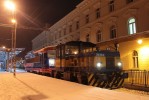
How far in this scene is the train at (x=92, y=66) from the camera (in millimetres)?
15070

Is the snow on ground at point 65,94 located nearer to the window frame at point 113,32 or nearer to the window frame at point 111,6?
the window frame at point 113,32

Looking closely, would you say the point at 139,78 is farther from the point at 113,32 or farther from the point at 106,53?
the point at 113,32

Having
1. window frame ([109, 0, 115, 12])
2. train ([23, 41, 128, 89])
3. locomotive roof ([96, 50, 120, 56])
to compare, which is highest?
window frame ([109, 0, 115, 12])

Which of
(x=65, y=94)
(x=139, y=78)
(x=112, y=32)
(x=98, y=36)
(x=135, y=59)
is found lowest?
(x=65, y=94)

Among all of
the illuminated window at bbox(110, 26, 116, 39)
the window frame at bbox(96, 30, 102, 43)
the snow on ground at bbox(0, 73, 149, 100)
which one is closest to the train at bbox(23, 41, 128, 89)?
the snow on ground at bbox(0, 73, 149, 100)

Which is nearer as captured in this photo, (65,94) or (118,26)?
(65,94)

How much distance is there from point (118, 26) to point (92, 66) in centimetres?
1088

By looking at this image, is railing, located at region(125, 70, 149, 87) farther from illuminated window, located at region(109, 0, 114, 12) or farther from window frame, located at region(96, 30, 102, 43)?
window frame, located at region(96, 30, 102, 43)

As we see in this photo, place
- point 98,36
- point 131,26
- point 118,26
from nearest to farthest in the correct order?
point 131,26 → point 118,26 → point 98,36

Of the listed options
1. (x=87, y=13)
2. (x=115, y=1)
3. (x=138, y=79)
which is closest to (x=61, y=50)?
(x=138, y=79)

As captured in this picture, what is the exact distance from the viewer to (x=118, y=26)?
81.1 ft

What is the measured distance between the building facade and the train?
18.1 feet

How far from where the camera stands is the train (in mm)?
15070

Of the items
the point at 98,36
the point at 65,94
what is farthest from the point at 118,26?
the point at 65,94
